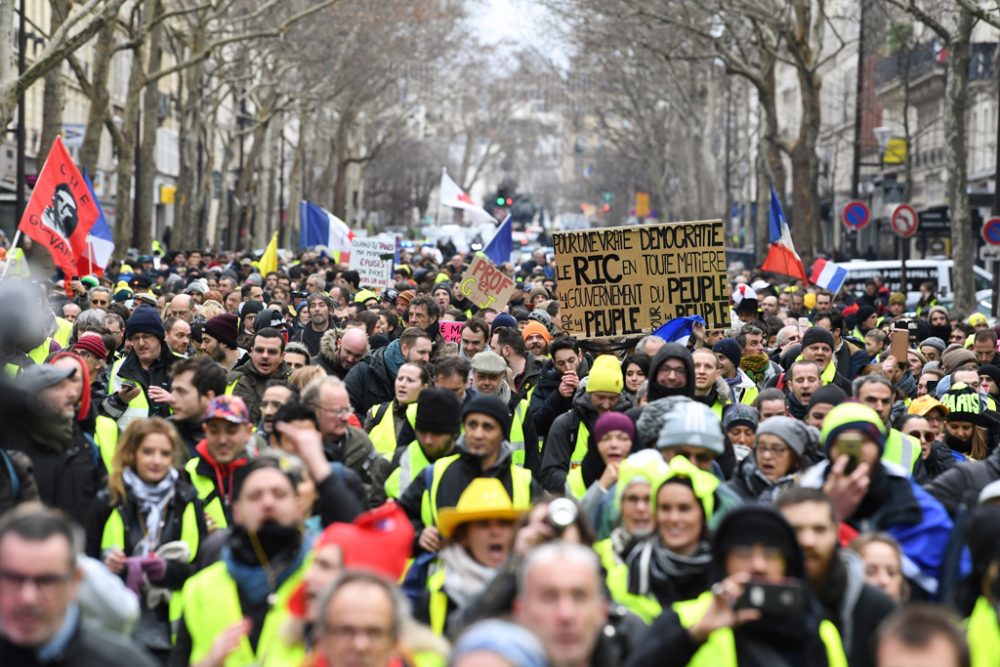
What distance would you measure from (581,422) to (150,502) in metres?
2.99

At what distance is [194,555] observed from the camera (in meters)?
7.52

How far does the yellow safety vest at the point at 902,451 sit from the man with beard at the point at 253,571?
3540mm

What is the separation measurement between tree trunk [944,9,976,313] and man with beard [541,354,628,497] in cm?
2007

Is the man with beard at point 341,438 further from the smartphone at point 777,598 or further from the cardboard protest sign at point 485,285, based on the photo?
the cardboard protest sign at point 485,285

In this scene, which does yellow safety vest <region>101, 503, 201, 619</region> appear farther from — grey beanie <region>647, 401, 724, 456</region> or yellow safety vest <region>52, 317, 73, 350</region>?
yellow safety vest <region>52, 317, 73, 350</region>

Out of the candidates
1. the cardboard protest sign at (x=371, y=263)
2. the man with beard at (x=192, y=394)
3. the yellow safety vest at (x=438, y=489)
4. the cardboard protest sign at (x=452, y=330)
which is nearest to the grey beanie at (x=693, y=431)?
the yellow safety vest at (x=438, y=489)

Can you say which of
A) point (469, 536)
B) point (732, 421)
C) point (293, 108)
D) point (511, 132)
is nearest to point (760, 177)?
point (293, 108)

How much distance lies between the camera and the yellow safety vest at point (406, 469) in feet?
28.4

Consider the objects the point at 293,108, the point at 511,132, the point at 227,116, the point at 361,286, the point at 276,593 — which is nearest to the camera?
the point at 276,593

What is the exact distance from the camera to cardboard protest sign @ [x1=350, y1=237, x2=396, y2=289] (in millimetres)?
24312

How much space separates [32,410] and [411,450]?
1.90m

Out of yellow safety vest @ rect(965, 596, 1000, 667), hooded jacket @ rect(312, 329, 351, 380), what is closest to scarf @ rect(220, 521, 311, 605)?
yellow safety vest @ rect(965, 596, 1000, 667)

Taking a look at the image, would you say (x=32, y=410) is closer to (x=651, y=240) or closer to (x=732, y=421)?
A: (x=732, y=421)

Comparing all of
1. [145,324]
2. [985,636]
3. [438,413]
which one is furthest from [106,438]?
[985,636]
